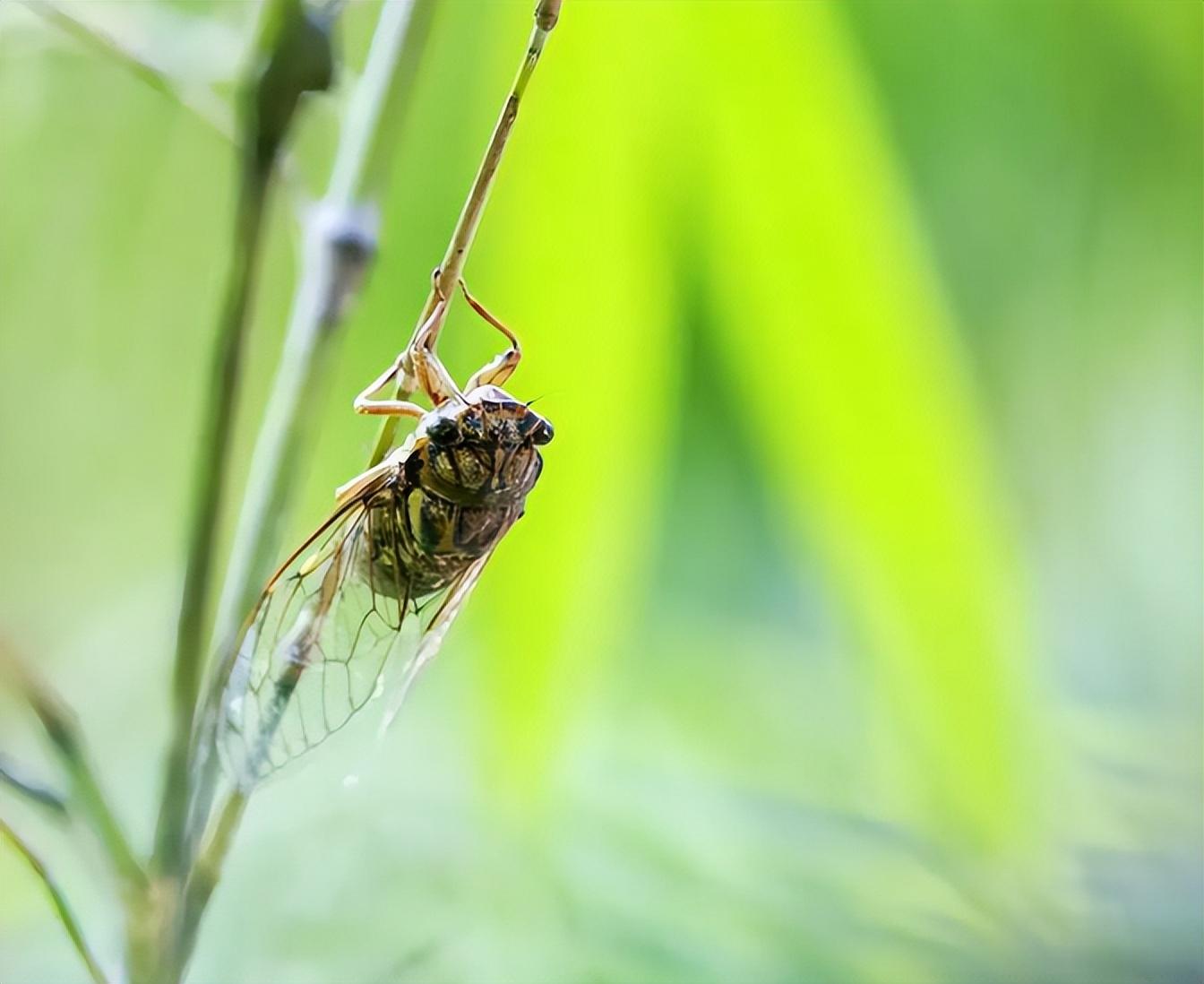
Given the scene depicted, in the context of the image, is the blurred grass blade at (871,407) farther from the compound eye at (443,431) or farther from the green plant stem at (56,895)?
the green plant stem at (56,895)

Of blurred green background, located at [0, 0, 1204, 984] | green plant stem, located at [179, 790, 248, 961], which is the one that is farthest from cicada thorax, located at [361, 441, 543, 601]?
green plant stem, located at [179, 790, 248, 961]

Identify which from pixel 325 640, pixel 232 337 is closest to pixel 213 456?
pixel 232 337

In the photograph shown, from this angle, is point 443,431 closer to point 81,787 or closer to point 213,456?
point 213,456

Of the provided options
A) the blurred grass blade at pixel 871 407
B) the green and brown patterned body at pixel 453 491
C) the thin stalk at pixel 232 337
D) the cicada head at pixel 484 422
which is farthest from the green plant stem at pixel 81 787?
the blurred grass blade at pixel 871 407

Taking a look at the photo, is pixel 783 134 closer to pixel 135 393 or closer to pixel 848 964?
pixel 135 393

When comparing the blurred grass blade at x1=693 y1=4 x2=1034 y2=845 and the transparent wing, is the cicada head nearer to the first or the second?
the transparent wing

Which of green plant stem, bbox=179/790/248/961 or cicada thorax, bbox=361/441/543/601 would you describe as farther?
green plant stem, bbox=179/790/248/961
